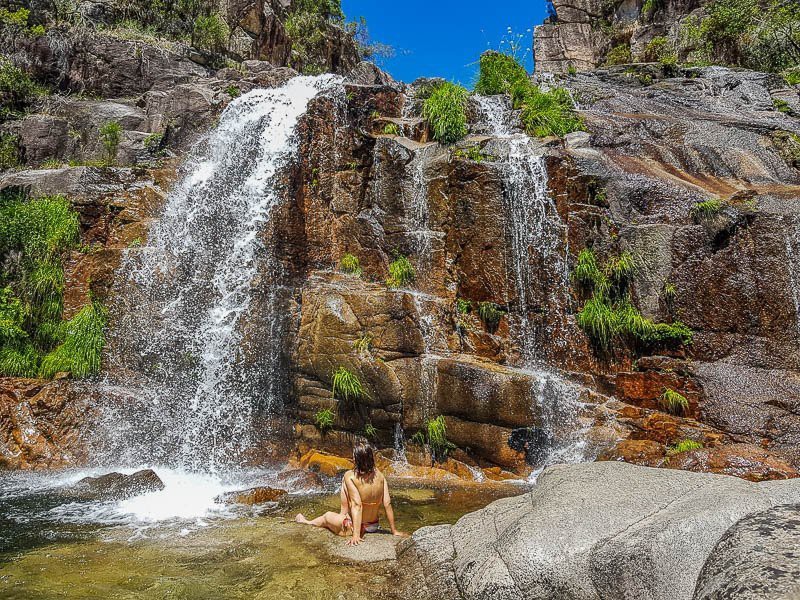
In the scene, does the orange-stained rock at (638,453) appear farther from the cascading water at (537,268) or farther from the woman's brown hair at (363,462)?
the woman's brown hair at (363,462)

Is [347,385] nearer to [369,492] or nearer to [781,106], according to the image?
[369,492]

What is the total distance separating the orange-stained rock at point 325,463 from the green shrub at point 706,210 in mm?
8617

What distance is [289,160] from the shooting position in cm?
1430

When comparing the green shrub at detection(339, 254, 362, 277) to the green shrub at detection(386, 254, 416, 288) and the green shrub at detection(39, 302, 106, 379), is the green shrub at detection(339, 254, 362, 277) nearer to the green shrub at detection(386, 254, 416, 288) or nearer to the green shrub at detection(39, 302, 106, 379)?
the green shrub at detection(386, 254, 416, 288)

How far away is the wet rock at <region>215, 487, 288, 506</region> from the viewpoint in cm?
805

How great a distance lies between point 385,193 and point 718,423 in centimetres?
852

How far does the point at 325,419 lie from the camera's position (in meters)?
10.7

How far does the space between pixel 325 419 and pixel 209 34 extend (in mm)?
21830

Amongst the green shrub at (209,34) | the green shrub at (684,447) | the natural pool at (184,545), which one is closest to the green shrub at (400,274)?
the natural pool at (184,545)

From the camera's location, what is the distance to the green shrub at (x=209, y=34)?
25.0m

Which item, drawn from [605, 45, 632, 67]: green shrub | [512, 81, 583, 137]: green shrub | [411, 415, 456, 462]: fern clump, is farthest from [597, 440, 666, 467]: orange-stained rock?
[605, 45, 632, 67]: green shrub

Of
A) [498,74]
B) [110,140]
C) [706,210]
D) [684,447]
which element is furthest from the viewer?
[498,74]

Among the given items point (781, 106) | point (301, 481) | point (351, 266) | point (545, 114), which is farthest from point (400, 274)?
point (781, 106)

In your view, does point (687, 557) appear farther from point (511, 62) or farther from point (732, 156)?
point (511, 62)
